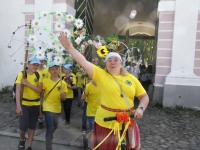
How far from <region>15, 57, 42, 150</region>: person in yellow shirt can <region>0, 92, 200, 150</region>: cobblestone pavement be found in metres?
0.75

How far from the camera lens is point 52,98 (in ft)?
15.6

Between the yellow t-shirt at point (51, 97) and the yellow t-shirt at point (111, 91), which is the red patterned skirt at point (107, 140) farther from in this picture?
the yellow t-shirt at point (51, 97)

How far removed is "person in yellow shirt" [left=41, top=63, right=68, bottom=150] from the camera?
4625 millimetres

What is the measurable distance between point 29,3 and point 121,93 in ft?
25.8

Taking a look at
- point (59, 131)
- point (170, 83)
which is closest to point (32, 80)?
point (59, 131)

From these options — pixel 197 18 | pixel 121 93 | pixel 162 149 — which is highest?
pixel 197 18

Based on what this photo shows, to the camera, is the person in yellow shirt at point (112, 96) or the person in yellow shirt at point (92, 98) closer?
the person in yellow shirt at point (112, 96)

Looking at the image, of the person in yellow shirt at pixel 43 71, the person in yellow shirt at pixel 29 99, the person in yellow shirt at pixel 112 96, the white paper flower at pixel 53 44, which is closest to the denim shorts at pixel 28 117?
the person in yellow shirt at pixel 29 99

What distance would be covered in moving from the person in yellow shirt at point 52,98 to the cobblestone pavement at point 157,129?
85cm

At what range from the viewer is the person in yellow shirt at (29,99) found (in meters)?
4.73

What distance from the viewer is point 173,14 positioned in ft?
30.1

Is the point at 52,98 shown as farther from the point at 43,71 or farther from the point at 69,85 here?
the point at 69,85

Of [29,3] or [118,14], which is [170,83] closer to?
[29,3]

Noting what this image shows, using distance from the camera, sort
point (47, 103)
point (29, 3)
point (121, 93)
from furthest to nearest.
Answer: point (29, 3), point (47, 103), point (121, 93)
